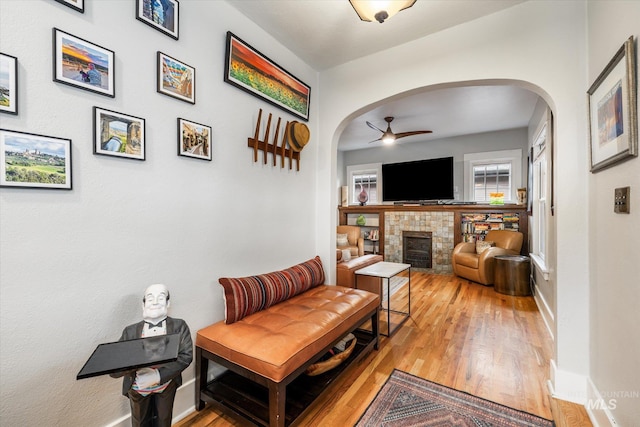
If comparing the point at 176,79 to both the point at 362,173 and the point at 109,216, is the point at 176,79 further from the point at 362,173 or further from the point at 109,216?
the point at 362,173

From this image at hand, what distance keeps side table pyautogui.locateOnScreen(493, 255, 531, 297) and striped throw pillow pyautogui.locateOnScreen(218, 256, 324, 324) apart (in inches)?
120

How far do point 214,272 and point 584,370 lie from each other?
246cm

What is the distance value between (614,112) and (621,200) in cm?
44

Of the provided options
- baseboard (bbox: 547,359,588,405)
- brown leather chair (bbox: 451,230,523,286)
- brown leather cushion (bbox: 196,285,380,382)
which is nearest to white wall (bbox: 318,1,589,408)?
baseboard (bbox: 547,359,588,405)

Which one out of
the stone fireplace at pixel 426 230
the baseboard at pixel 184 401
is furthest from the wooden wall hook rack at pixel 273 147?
the stone fireplace at pixel 426 230

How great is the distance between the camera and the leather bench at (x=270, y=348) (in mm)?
1399

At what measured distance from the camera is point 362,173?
6871 millimetres

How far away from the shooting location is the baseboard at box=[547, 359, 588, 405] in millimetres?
1740

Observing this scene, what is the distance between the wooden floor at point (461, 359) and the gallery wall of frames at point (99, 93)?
155 centimetres

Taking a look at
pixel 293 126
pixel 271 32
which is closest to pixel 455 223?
pixel 293 126

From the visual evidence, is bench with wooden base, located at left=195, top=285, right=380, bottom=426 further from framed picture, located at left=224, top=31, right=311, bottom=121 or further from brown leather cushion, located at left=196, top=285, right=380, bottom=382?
framed picture, located at left=224, top=31, right=311, bottom=121

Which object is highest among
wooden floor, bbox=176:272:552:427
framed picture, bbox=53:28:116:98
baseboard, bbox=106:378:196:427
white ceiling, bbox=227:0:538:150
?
white ceiling, bbox=227:0:538:150

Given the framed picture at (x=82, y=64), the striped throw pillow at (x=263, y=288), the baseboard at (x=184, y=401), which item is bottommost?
the baseboard at (x=184, y=401)

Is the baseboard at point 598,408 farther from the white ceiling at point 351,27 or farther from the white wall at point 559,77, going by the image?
the white ceiling at point 351,27
